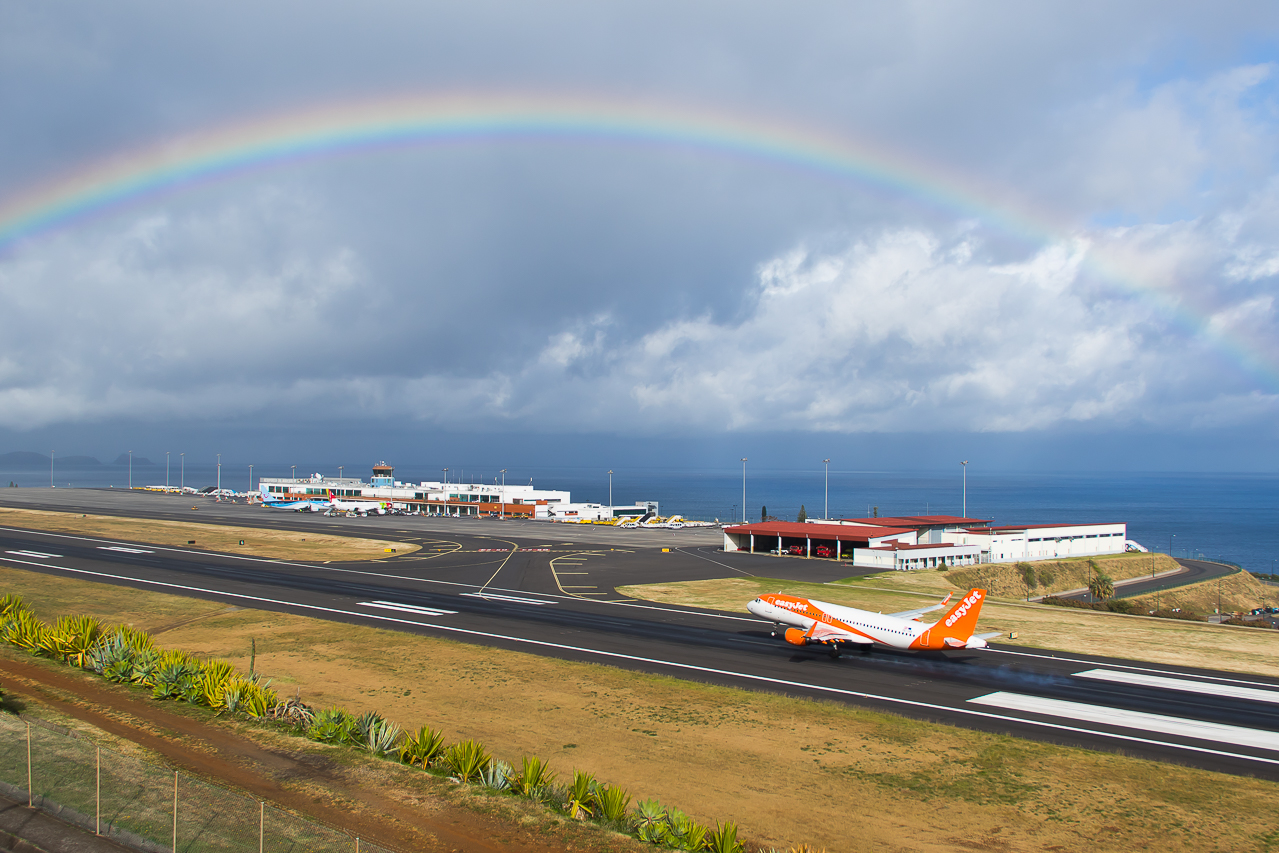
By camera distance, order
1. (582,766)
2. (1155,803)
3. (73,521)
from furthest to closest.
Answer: (73,521), (582,766), (1155,803)

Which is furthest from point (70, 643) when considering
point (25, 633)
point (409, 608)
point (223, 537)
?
point (223, 537)

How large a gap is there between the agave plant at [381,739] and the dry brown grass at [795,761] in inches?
150

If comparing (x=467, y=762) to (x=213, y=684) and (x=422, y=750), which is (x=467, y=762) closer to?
(x=422, y=750)

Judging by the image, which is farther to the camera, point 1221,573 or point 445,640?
point 1221,573

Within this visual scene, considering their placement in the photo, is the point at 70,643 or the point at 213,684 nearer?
the point at 213,684

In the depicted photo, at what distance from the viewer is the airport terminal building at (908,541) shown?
104m

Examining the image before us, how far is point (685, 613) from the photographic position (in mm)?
59656

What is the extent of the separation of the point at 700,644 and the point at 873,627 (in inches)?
441

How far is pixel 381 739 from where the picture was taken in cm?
2555

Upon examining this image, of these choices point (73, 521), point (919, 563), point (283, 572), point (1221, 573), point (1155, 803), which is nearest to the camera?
point (1155, 803)

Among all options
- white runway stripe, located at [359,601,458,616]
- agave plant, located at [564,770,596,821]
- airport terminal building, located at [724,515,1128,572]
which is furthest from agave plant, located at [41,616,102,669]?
airport terminal building, located at [724,515,1128,572]

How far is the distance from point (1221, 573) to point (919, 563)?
7683cm

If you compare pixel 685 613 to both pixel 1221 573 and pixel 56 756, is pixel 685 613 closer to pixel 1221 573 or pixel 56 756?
pixel 56 756

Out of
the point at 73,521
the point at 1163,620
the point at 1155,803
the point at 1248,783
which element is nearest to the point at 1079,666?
the point at 1248,783
